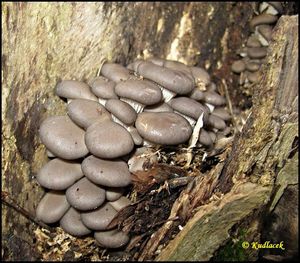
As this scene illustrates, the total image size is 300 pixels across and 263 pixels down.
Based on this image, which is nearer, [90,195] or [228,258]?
[90,195]

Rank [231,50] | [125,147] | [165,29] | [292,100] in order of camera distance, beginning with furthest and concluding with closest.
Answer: [231,50] < [165,29] < [125,147] < [292,100]

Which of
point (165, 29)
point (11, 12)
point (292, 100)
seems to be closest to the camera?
point (292, 100)

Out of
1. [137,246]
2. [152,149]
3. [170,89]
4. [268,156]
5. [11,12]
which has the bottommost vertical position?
[137,246]

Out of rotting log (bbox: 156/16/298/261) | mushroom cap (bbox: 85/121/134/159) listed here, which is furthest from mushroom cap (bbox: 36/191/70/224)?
rotting log (bbox: 156/16/298/261)

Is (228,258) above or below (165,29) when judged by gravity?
below

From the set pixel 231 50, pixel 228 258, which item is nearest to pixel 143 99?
pixel 228 258

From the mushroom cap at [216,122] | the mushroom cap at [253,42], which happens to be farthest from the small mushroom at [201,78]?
the mushroom cap at [253,42]

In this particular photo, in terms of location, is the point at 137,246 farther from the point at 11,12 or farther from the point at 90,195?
the point at 11,12
